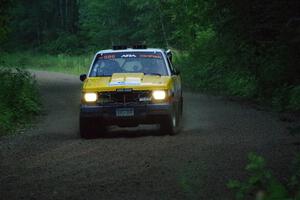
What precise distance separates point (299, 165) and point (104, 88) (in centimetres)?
655

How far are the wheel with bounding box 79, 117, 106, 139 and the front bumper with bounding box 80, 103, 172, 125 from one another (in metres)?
0.12

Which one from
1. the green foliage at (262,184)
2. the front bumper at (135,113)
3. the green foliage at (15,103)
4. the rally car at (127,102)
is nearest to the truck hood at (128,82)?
the rally car at (127,102)

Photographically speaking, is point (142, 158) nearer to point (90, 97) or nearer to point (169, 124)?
point (169, 124)

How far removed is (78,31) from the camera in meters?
78.7

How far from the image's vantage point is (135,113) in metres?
14.5

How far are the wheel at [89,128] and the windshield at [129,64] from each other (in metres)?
1.16

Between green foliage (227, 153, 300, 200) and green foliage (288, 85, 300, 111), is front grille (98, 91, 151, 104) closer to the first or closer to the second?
green foliage (288, 85, 300, 111)

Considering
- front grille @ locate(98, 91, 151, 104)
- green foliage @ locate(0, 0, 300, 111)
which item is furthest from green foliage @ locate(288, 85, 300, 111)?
front grille @ locate(98, 91, 151, 104)

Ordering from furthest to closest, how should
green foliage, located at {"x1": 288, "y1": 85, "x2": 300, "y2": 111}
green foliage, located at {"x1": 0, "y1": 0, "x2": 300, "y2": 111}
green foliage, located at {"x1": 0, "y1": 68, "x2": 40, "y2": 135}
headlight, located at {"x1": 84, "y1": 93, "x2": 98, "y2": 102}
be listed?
green foliage, located at {"x1": 288, "y1": 85, "x2": 300, "y2": 111} < green foliage, located at {"x1": 0, "y1": 68, "x2": 40, "y2": 135} < green foliage, located at {"x1": 0, "y1": 0, "x2": 300, "y2": 111} < headlight, located at {"x1": 84, "y1": 93, "x2": 98, "y2": 102}

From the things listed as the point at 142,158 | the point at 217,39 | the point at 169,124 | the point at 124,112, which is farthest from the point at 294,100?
the point at 217,39

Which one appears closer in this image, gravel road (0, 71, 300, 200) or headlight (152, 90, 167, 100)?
gravel road (0, 71, 300, 200)

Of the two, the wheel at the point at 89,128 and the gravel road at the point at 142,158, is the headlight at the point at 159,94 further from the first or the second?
the wheel at the point at 89,128

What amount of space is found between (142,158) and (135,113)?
2717mm

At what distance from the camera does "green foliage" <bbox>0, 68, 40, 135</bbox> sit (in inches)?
718
